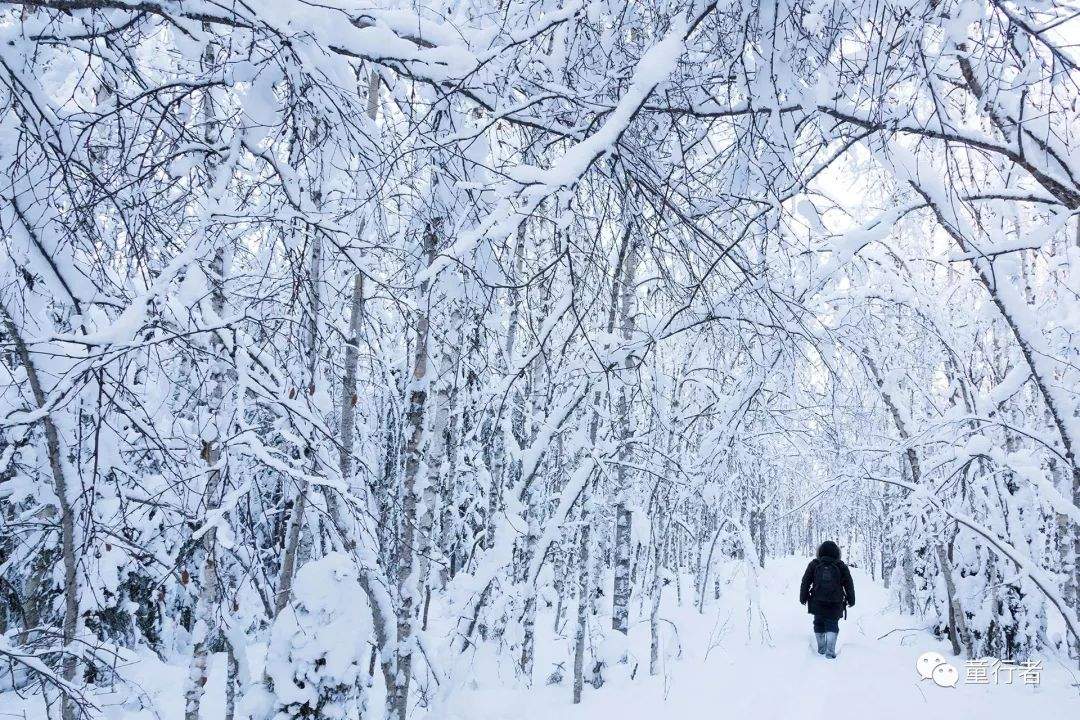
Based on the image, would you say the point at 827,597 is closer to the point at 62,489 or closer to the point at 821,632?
the point at 821,632

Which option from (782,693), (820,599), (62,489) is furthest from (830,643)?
(62,489)

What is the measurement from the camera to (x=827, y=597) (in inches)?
375

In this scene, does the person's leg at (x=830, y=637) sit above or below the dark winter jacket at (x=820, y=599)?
below

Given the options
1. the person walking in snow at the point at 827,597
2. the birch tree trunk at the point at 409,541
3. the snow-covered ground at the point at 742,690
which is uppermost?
the birch tree trunk at the point at 409,541

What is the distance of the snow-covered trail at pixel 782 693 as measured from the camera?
251 inches

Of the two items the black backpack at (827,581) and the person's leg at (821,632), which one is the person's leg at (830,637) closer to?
the person's leg at (821,632)

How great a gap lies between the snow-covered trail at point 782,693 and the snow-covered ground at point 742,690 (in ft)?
0.04

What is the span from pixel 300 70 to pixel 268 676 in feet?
11.7

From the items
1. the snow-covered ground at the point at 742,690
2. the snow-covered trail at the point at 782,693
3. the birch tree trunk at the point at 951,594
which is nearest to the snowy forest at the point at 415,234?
the snow-covered ground at the point at 742,690

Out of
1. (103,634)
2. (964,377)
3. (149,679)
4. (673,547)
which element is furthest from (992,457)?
(673,547)

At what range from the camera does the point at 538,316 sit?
6.63 meters

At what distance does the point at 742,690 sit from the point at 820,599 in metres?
2.78

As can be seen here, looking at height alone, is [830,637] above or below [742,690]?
above

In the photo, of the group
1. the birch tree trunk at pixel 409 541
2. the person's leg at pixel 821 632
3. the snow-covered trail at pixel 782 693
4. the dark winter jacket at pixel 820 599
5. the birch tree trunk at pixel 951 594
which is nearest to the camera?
the birch tree trunk at pixel 409 541
